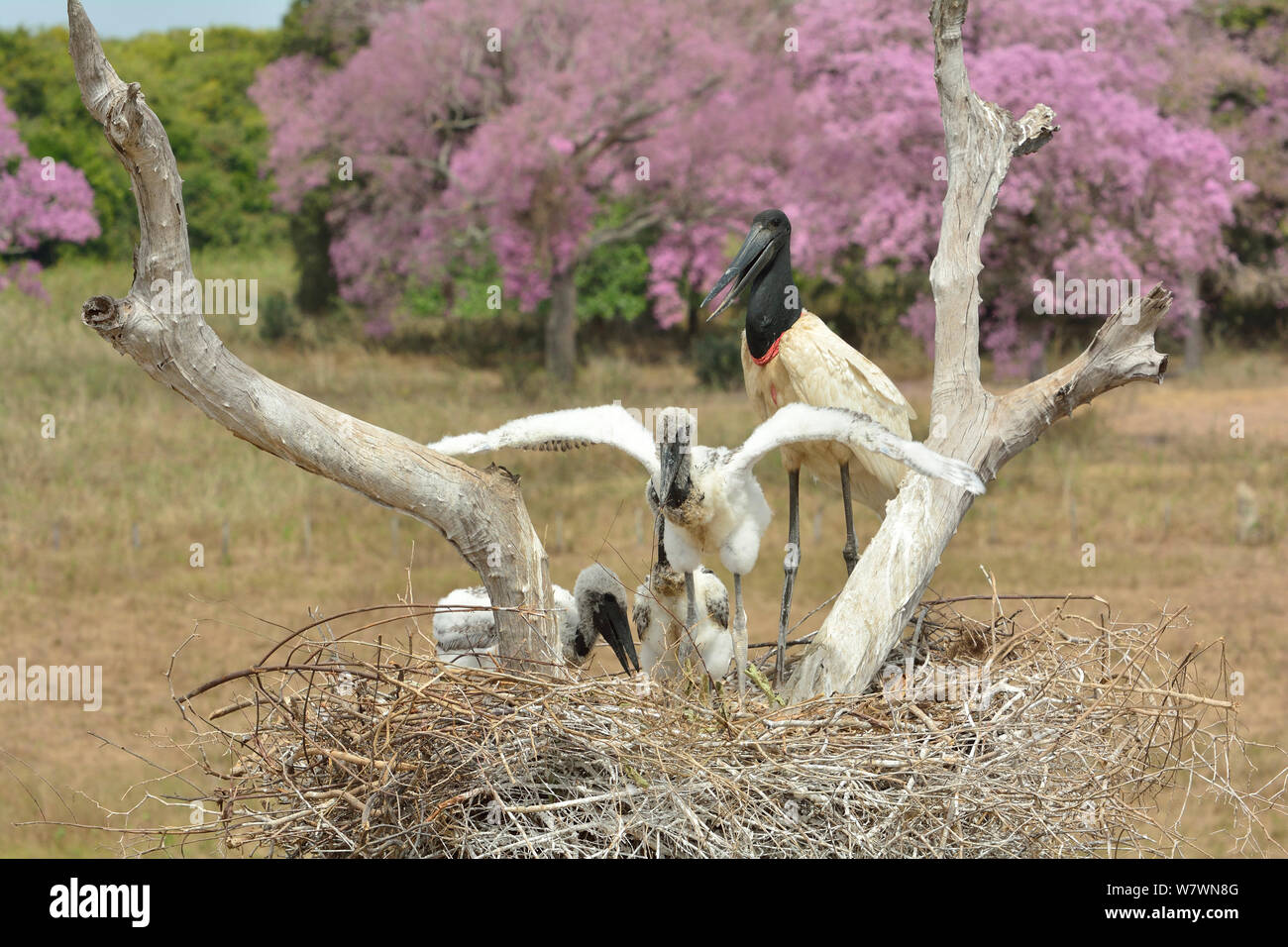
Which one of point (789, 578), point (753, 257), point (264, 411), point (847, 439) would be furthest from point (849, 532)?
point (264, 411)

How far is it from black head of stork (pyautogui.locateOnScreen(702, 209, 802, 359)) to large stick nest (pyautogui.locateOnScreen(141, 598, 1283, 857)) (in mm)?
1776

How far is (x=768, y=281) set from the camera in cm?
582

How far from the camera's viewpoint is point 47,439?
13.9 metres

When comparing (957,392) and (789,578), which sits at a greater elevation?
(957,392)

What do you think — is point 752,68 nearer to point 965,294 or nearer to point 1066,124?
point 1066,124

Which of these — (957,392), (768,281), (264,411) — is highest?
(768,281)

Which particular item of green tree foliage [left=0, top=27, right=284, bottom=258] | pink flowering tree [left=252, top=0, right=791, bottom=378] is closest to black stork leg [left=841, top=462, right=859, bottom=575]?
pink flowering tree [left=252, top=0, right=791, bottom=378]

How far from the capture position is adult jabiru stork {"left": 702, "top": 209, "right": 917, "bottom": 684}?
570 centimetres

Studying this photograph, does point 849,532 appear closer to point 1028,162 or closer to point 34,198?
point 1028,162

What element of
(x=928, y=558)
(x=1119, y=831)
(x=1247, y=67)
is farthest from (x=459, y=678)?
(x=1247, y=67)

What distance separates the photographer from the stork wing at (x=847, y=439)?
428 cm

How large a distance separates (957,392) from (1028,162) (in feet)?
36.4

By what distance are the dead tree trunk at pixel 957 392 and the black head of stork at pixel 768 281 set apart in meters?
0.68

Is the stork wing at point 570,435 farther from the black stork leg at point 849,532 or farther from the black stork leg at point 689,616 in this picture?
the black stork leg at point 849,532
